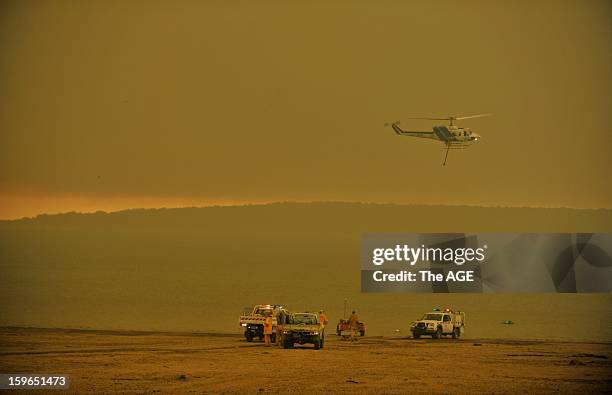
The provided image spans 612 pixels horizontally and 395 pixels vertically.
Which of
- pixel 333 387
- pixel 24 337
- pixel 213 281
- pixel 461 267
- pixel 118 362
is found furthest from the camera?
pixel 213 281

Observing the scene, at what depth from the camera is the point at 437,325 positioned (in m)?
62.2

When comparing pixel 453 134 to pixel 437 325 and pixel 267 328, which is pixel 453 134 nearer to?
pixel 437 325

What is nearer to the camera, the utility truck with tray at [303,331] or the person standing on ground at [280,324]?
the utility truck with tray at [303,331]

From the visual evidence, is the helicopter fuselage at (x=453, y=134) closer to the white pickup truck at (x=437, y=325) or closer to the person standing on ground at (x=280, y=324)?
the white pickup truck at (x=437, y=325)

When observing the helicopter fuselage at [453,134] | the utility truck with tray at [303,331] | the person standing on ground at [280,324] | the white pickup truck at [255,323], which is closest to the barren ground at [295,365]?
the utility truck with tray at [303,331]

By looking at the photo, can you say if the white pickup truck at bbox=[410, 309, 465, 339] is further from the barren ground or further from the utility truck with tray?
the utility truck with tray

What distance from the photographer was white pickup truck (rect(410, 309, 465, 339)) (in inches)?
2450

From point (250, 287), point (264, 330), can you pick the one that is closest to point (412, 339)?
point (264, 330)

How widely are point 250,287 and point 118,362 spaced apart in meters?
132

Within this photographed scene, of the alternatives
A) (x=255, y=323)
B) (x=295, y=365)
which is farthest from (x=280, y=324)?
(x=295, y=365)

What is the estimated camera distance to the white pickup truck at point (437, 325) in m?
62.2

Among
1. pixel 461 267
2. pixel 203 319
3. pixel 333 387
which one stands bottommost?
pixel 333 387

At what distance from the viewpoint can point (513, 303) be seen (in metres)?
163

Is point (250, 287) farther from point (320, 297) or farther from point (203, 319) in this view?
point (203, 319)
